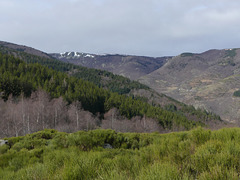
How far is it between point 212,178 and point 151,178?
82 centimetres

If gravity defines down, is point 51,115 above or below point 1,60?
below

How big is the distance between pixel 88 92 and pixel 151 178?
8668 cm

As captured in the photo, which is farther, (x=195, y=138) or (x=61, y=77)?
(x=61, y=77)

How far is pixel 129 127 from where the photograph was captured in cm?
6353

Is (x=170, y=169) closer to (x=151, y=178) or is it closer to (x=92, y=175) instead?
(x=151, y=178)

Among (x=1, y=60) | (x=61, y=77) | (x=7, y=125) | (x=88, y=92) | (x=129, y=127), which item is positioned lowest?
(x=129, y=127)

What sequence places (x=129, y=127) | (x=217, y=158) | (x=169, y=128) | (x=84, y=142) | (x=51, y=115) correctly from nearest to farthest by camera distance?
(x=217, y=158), (x=84, y=142), (x=51, y=115), (x=129, y=127), (x=169, y=128)

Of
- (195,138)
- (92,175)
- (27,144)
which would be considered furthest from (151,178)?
(27,144)

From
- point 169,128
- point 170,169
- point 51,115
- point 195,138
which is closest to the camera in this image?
point 170,169

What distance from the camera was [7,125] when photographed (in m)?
40.8

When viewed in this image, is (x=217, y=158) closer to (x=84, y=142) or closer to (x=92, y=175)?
(x=92, y=175)

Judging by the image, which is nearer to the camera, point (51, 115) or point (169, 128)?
→ point (51, 115)

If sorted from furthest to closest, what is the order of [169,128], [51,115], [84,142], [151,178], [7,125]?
1. [169,128]
2. [51,115]
3. [7,125]
4. [84,142]
5. [151,178]

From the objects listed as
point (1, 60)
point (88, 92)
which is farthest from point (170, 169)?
point (1, 60)
